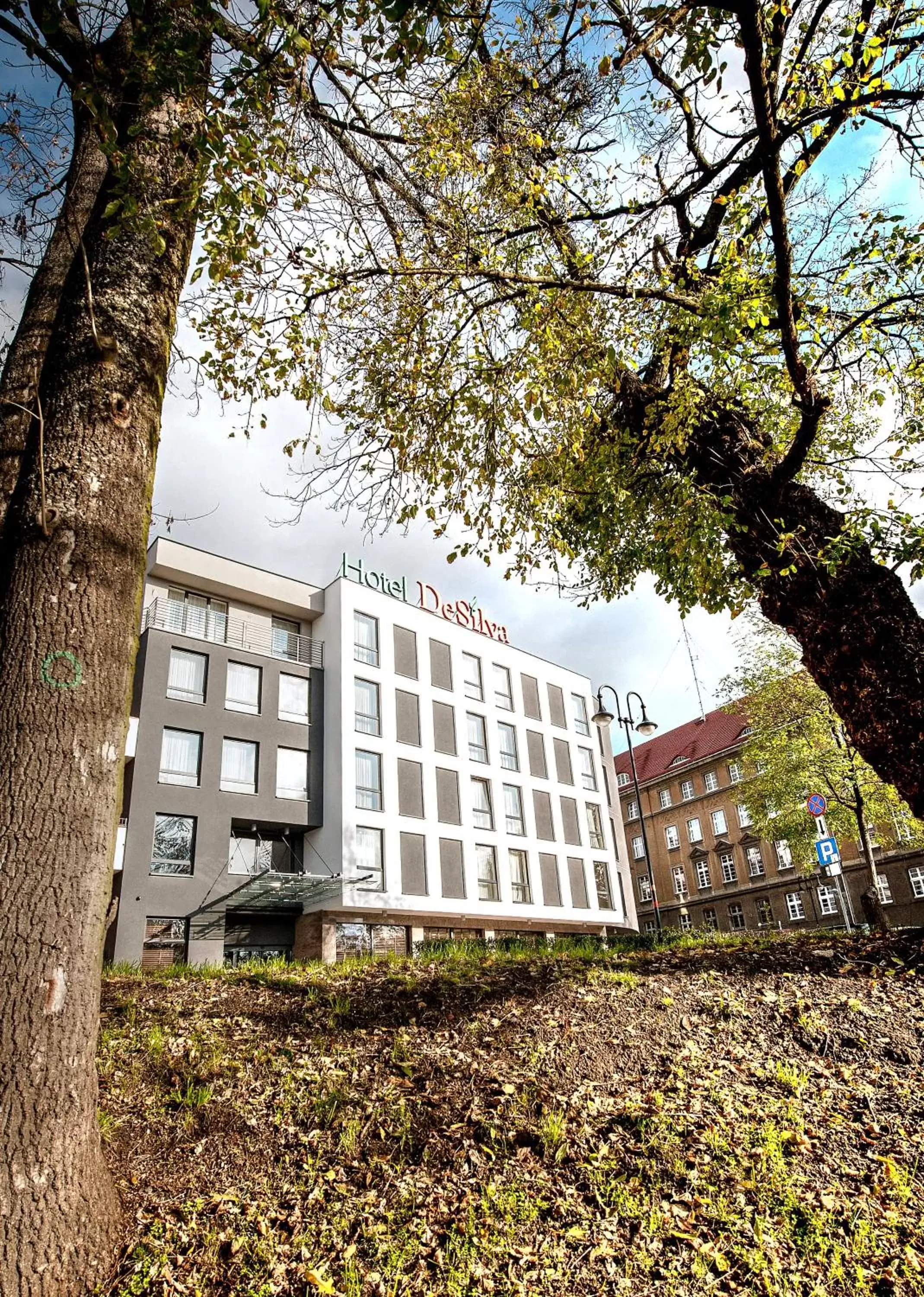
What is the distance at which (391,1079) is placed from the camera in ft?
17.2

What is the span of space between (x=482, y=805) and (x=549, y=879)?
5.10m

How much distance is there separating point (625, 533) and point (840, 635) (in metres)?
3.35

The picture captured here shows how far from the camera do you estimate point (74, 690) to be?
361 centimetres

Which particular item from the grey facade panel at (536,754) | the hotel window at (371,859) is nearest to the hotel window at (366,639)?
the hotel window at (371,859)

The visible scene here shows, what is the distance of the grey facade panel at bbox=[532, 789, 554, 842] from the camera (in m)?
36.7

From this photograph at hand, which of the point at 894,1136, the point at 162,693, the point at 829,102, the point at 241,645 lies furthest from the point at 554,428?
the point at 241,645

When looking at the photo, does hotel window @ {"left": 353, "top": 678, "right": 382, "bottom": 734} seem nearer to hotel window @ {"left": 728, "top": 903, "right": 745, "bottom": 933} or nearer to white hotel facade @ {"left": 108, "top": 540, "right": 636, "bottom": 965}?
white hotel facade @ {"left": 108, "top": 540, "right": 636, "bottom": 965}

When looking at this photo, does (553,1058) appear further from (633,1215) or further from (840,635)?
(840,635)

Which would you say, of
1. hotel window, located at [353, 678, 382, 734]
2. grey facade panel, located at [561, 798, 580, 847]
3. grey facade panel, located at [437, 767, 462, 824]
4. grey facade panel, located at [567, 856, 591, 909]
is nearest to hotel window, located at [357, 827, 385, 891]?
grey facade panel, located at [437, 767, 462, 824]

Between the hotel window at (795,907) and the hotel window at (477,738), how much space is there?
87.1ft

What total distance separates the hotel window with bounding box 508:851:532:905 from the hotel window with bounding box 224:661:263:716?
13.6 meters

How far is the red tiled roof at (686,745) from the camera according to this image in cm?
5753

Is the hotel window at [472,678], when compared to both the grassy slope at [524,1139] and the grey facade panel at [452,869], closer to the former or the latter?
the grey facade panel at [452,869]

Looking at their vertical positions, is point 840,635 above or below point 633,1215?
above
